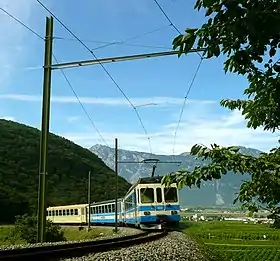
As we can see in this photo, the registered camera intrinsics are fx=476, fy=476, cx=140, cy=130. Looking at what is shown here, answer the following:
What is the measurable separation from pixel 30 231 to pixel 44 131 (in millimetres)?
35540

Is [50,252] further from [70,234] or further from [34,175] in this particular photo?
[34,175]

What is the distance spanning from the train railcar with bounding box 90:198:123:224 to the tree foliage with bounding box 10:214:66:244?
417 cm

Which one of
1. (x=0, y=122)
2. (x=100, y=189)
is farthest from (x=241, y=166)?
(x=0, y=122)

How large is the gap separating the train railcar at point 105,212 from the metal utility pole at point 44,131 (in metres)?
23.6

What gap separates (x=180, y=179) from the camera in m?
3.33

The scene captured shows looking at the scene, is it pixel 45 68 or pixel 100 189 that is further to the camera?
pixel 100 189

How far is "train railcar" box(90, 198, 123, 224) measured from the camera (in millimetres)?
39456

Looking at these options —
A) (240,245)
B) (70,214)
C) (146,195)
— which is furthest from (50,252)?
(70,214)

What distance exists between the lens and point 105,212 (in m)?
44.2

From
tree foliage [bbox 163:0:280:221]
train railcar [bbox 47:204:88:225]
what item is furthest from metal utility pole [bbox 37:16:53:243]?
train railcar [bbox 47:204:88:225]

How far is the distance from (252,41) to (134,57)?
1044 centimetres

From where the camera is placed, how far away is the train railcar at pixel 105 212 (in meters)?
39.5

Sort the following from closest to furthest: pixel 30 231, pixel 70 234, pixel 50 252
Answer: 1. pixel 50 252
2. pixel 30 231
3. pixel 70 234

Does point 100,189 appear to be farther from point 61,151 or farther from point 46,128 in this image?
point 46,128
